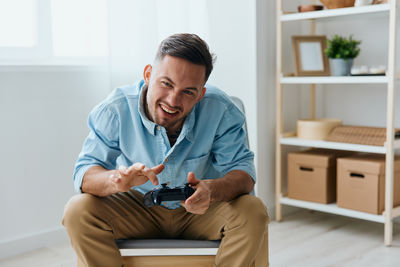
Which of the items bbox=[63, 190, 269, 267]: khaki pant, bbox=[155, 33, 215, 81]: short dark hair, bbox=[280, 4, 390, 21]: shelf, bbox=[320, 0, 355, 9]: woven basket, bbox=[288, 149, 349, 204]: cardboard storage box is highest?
bbox=[320, 0, 355, 9]: woven basket

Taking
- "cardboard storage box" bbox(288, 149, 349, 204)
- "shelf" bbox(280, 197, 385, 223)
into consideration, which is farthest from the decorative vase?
"shelf" bbox(280, 197, 385, 223)

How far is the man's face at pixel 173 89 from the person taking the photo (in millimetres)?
1308

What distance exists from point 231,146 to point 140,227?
365mm

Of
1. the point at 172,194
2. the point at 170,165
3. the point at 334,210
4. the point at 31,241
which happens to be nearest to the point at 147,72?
the point at 170,165

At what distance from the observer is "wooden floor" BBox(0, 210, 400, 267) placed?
204cm

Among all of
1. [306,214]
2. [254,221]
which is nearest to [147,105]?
[254,221]

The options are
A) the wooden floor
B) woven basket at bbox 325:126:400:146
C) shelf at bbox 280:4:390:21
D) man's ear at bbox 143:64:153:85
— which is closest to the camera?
man's ear at bbox 143:64:153:85

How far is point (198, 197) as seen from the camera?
1226mm

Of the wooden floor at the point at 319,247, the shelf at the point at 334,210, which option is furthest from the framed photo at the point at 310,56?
the wooden floor at the point at 319,247

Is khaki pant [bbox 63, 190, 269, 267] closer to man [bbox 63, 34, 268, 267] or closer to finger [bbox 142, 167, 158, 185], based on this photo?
man [bbox 63, 34, 268, 267]

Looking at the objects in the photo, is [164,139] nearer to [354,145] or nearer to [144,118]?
[144,118]

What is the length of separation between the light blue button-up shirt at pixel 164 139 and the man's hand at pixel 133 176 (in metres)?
0.19

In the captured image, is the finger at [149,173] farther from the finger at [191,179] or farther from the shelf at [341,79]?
the shelf at [341,79]

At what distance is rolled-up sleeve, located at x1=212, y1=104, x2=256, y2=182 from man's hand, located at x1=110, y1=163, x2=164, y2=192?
0.32 metres
